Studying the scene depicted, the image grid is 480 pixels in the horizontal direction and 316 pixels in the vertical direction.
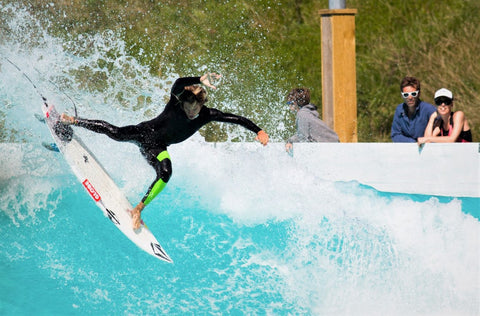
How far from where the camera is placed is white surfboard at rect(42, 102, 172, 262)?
5137 mm

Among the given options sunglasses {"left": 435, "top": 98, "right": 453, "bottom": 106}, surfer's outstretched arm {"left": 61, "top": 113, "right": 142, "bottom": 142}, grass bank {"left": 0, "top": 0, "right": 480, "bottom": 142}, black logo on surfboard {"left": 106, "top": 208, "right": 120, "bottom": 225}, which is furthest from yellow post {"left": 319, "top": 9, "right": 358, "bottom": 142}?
black logo on surfboard {"left": 106, "top": 208, "right": 120, "bottom": 225}

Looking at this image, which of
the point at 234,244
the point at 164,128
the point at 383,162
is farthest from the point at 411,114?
the point at 164,128

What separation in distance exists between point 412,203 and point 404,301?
755 mm

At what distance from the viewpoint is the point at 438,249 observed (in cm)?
494

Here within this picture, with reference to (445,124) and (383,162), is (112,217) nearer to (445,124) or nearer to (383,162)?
(383,162)

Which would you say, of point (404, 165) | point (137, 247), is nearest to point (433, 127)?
point (404, 165)

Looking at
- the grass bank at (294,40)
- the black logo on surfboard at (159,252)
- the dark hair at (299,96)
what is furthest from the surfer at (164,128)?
the grass bank at (294,40)

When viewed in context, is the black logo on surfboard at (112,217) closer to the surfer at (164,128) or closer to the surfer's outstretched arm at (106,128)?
the surfer at (164,128)

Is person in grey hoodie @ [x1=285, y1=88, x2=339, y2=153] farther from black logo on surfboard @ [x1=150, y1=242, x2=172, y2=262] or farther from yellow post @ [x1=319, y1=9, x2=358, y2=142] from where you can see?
black logo on surfboard @ [x1=150, y1=242, x2=172, y2=262]

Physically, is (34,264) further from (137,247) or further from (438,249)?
(438,249)

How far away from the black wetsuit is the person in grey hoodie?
549mm

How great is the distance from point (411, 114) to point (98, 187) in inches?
103

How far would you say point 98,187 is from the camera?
528 centimetres

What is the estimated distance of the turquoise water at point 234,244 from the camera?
4.95m
